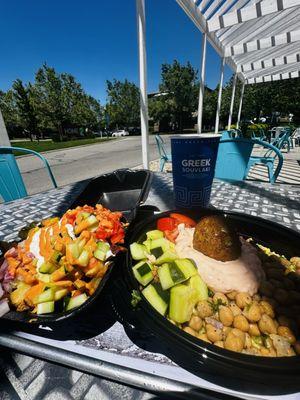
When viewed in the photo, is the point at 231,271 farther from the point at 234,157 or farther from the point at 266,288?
the point at 234,157

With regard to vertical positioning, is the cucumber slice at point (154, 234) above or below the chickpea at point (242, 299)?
above

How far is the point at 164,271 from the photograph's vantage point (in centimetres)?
54

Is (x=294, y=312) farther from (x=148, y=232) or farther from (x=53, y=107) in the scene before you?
(x=53, y=107)

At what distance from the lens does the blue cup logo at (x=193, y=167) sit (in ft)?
2.66

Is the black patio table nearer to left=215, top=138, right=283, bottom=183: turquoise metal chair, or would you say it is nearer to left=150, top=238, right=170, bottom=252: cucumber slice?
left=150, top=238, right=170, bottom=252: cucumber slice

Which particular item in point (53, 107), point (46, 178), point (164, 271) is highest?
point (53, 107)

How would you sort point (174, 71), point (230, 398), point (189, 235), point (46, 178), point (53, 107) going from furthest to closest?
point (174, 71), point (53, 107), point (46, 178), point (189, 235), point (230, 398)

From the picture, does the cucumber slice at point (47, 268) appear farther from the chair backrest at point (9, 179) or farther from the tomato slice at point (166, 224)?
the chair backrest at point (9, 179)

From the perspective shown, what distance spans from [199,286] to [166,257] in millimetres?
119

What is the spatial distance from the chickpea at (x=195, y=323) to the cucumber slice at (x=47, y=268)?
1.16ft

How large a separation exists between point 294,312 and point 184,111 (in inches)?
1324

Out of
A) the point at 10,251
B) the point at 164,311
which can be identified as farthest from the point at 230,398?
the point at 10,251

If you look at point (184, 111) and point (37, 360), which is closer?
point (37, 360)

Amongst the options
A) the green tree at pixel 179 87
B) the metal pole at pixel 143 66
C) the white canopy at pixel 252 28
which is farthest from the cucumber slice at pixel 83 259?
the green tree at pixel 179 87
